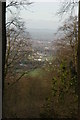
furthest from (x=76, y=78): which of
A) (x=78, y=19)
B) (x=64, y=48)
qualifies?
(x=78, y=19)

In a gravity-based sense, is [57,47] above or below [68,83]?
above

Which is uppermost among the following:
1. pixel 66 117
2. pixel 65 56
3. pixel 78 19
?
pixel 78 19

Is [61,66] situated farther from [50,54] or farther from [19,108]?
[19,108]

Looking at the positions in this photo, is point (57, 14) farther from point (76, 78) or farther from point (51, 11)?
point (76, 78)

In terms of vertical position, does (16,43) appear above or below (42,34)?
below

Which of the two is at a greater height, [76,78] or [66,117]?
[76,78]

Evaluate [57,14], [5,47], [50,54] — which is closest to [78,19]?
[57,14]

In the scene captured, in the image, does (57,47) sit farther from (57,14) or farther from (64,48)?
(57,14)

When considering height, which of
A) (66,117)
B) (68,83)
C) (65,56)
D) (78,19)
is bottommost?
(66,117)
